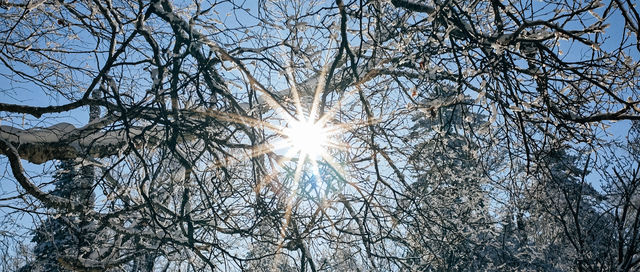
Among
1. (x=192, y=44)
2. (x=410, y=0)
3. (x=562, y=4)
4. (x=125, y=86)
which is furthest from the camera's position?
(x=125, y=86)

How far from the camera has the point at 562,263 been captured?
1093 cm

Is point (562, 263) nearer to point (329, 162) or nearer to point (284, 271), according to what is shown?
point (284, 271)

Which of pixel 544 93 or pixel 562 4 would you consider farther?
pixel 562 4

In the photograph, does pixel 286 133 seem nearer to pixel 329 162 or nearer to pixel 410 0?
pixel 329 162

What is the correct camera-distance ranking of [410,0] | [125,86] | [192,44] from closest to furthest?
[192,44], [410,0], [125,86]

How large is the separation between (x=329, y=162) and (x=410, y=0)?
5.18ft

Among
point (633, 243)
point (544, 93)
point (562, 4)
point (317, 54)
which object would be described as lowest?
point (633, 243)

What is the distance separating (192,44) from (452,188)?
2.87 metres

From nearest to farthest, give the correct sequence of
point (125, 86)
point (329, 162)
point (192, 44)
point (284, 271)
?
1. point (192, 44)
2. point (329, 162)
3. point (125, 86)
4. point (284, 271)

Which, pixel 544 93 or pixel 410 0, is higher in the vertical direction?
pixel 410 0

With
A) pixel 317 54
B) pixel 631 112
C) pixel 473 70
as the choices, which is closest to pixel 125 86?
pixel 317 54

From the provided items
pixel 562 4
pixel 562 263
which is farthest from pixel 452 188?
pixel 562 263

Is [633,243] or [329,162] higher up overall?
[329,162]

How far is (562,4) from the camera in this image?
221 centimetres
